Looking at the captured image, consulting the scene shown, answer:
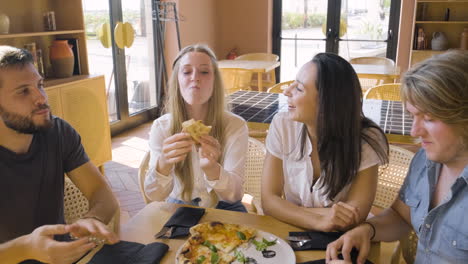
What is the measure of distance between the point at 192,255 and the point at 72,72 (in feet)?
10.6

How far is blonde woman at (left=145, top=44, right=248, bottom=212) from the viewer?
1788 mm

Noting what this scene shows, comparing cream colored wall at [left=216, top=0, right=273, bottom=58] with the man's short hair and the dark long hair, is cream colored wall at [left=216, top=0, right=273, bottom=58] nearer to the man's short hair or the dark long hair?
the dark long hair

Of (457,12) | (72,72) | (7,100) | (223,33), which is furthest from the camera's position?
(223,33)

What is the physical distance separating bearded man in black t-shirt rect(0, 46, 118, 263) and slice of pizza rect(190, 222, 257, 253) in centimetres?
40

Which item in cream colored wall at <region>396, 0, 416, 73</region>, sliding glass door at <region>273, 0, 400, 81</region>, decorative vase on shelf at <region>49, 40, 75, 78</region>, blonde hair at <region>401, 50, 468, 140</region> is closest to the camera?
blonde hair at <region>401, 50, 468, 140</region>

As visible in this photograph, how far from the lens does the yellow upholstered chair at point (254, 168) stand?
2.15m

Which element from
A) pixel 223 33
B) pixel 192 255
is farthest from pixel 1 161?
pixel 223 33

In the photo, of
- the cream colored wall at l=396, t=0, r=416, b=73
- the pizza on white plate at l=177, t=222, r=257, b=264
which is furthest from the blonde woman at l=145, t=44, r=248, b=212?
the cream colored wall at l=396, t=0, r=416, b=73

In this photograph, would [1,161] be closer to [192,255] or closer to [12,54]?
[12,54]

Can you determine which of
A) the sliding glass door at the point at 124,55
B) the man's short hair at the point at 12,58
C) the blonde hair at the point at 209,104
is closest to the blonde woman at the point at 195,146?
the blonde hair at the point at 209,104

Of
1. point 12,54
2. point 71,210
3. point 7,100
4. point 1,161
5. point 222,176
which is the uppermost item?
point 12,54

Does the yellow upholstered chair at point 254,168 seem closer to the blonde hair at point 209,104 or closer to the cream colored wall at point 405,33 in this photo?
the blonde hair at point 209,104

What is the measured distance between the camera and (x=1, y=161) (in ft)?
4.97

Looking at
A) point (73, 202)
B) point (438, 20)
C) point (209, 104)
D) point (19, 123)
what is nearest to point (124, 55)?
point (209, 104)
